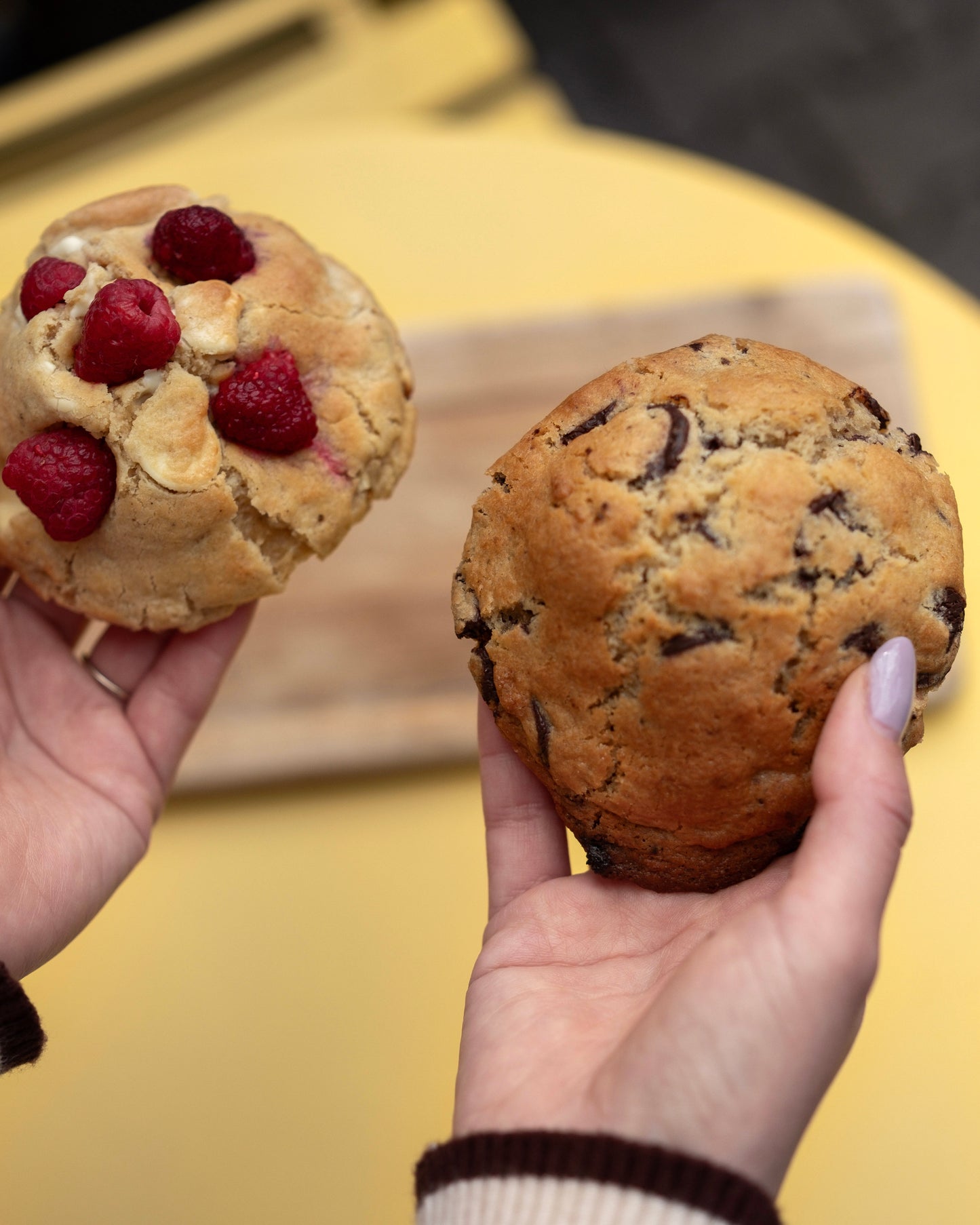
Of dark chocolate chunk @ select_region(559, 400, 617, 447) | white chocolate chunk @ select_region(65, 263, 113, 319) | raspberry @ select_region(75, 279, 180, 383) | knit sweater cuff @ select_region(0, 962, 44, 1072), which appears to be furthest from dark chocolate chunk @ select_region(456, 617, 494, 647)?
knit sweater cuff @ select_region(0, 962, 44, 1072)

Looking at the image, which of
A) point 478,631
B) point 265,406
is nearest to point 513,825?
point 478,631

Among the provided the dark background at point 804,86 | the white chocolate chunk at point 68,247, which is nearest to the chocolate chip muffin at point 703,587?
the white chocolate chunk at point 68,247

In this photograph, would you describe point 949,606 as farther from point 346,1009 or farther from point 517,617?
point 346,1009

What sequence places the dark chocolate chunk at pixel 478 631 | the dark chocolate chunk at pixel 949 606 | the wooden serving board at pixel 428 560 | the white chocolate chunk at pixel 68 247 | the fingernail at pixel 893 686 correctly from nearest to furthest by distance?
1. the fingernail at pixel 893 686
2. the dark chocolate chunk at pixel 949 606
3. the dark chocolate chunk at pixel 478 631
4. the white chocolate chunk at pixel 68 247
5. the wooden serving board at pixel 428 560

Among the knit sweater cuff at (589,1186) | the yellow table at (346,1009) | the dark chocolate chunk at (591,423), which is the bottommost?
the yellow table at (346,1009)

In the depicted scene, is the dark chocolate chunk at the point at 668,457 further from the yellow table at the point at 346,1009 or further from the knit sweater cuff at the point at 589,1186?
the yellow table at the point at 346,1009

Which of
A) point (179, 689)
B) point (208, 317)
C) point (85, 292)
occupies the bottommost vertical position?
point (179, 689)
